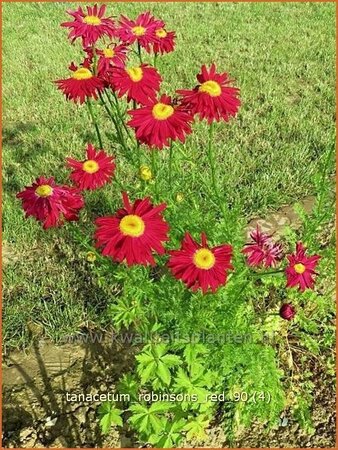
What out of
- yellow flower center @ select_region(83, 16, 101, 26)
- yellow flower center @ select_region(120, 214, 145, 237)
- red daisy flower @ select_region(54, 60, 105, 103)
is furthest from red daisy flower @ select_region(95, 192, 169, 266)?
yellow flower center @ select_region(83, 16, 101, 26)

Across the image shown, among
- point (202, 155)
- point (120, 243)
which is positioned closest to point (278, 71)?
point (202, 155)

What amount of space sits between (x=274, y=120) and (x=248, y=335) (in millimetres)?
3211

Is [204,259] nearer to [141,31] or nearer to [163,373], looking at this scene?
[163,373]

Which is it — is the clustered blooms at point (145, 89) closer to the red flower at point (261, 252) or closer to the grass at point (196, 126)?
the grass at point (196, 126)

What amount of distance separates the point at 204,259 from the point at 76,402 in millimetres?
1447

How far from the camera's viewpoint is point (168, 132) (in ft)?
6.63

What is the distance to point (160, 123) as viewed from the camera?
2059mm

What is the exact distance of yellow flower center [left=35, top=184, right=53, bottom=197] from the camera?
2.18 metres

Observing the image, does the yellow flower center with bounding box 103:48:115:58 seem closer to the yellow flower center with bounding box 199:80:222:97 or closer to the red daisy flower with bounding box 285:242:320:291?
the yellow flower center with bounding box 199:80:222:97

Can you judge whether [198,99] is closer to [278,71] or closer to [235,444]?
[235,444]

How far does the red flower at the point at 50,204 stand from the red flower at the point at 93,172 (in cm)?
9

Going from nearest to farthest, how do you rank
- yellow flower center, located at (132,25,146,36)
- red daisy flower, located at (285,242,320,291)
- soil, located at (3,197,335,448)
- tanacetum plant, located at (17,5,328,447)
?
tanacetum plant, located at (17,5,328,447), red daisy flower, located at (285,242,320,291), yellow flower center, located at (132,25,146,36), soil, located at (3,197,335,448)

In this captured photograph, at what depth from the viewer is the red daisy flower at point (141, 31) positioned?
2561mm

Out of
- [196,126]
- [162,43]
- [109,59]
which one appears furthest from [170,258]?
[196,126]
